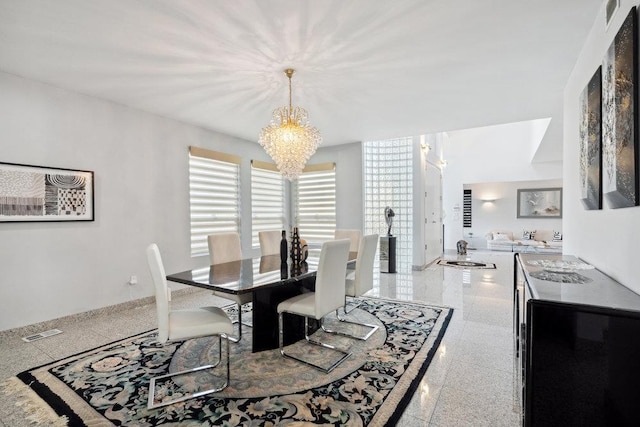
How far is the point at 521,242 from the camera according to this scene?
910cm

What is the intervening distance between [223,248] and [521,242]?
9257mm

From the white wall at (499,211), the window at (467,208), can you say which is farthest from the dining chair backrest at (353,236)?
the window at (467,208)

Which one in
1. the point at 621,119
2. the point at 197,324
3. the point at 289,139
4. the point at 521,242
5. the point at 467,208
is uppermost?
the point at 289,139

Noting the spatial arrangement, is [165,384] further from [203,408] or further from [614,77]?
[614,77]

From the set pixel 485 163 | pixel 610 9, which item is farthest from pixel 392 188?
pixel 485 163

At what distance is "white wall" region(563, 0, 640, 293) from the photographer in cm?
154

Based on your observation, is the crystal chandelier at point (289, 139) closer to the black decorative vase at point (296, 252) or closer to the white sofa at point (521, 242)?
the black decorative vase at point (296, 252)

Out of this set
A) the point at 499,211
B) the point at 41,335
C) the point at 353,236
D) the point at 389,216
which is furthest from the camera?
the point at 499,211

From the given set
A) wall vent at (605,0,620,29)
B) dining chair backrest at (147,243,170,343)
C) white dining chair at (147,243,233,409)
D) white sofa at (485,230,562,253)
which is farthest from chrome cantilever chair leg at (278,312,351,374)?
white sofa at (485,230,562,253)

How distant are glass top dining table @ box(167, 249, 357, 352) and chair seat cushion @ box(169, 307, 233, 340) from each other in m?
0.23

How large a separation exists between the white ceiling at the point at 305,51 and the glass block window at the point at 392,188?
6.48ft

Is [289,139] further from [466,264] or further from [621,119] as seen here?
[466,264]

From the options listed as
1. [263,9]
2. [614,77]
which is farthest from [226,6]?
[614,77]

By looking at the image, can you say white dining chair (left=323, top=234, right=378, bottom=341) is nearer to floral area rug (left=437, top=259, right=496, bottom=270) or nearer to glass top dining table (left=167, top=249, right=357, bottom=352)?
glass top dining table (left=167, top=249, right=357, bottom=352)
